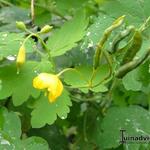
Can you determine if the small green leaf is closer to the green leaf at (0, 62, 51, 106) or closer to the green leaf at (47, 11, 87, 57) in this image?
the green leaf at (0, 62, 51, 106)

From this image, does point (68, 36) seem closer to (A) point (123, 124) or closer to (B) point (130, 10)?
(B) point (130, 10)

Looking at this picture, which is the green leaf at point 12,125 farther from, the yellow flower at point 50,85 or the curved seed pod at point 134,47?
the curved seed pod at point 134,47

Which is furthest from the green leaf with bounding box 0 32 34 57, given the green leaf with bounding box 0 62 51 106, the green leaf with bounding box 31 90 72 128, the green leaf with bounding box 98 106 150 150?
the green leaf with bounding box 98 106 150 150

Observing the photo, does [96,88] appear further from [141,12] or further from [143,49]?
[141,12]

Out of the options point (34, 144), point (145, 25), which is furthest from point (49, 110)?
point (145, 25)

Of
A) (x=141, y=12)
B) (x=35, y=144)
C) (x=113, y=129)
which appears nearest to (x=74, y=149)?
(x=113, y=129)
